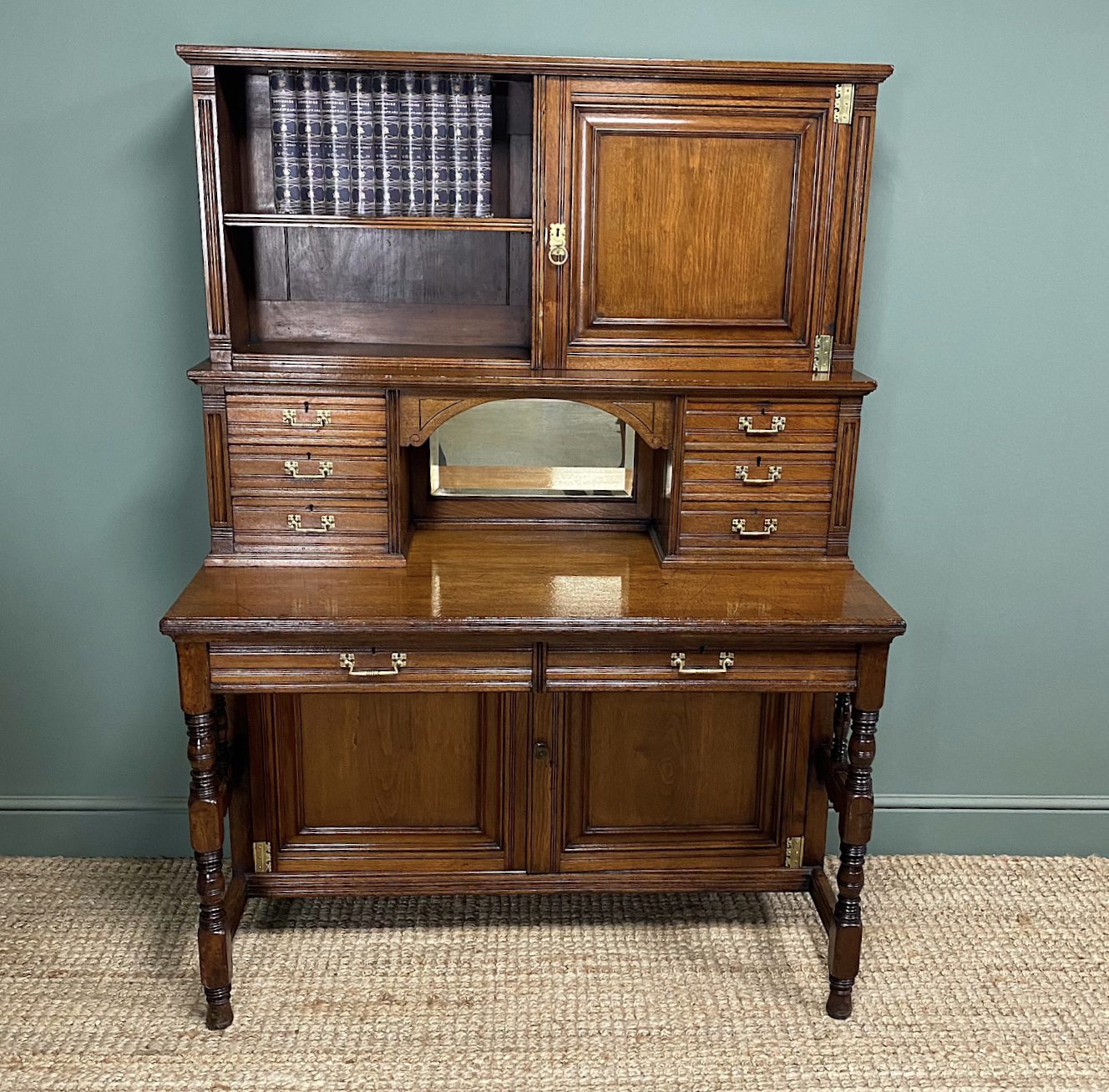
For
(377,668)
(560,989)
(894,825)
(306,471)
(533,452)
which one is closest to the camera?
(377,668)

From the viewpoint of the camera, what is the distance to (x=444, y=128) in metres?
2.37

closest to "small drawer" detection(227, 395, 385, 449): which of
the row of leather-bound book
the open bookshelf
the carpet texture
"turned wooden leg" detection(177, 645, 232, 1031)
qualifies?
the open bookshelf

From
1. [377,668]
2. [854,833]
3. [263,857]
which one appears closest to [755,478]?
[854,833]

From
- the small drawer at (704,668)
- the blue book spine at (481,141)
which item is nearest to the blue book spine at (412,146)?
the blue book spine at (481,141)

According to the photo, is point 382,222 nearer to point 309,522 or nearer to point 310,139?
point 310,139

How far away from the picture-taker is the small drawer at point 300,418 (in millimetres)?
2453

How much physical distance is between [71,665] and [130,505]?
45 centimetres

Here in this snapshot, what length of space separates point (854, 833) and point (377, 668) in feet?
3.43

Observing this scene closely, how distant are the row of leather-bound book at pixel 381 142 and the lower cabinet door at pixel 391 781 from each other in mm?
1098

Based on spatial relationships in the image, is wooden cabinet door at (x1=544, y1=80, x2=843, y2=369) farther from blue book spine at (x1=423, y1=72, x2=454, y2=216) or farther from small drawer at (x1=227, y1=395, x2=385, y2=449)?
small drawer at (x1=227, y1=395, x2=385, y2=449)

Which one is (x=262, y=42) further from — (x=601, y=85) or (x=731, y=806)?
(x=731, y=806)

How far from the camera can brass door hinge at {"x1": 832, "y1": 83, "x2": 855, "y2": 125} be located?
7.66 ft

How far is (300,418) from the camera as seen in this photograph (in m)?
2.46

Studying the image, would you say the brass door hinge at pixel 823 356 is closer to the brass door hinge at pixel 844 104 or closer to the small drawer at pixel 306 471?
the brass door hinge at pixel 844 104
